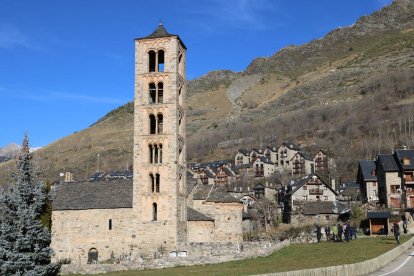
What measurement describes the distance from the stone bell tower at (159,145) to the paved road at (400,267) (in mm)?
19919

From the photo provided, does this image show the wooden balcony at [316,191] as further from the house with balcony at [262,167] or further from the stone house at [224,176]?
the house with balcony at [262,167]

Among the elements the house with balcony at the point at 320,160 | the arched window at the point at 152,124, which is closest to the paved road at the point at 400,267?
the arched window at the point at 152,124

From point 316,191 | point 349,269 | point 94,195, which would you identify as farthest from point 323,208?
point 349,269

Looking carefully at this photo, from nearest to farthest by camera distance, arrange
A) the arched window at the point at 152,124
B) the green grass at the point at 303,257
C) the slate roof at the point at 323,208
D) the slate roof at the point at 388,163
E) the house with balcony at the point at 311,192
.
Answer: the green grass at the point at 303,257, the arched window at the point at 152,124, the slate roof at the point at 388,163, the slate roof at the point at 323,208, the house with balcony at the point at 311,192

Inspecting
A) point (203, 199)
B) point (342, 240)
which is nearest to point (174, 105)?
point (203, 199)

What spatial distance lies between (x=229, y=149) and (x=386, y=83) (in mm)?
58898

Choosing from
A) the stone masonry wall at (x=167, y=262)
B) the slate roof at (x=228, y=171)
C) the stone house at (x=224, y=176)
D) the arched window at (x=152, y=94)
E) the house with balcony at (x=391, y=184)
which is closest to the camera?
the stone masonry wall at (x=167, y=262)

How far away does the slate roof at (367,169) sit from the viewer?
75.8 metres

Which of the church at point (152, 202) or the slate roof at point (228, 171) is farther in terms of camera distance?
the slate roof at point (228, 171)

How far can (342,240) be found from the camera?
3828 cm

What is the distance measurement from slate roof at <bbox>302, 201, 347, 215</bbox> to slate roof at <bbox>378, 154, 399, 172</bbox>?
800 cm

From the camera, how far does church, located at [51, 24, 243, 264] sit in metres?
42.2

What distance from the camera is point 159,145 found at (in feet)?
144

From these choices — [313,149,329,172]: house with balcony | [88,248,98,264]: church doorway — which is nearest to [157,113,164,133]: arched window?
[88,248,98,264]: church doorway
